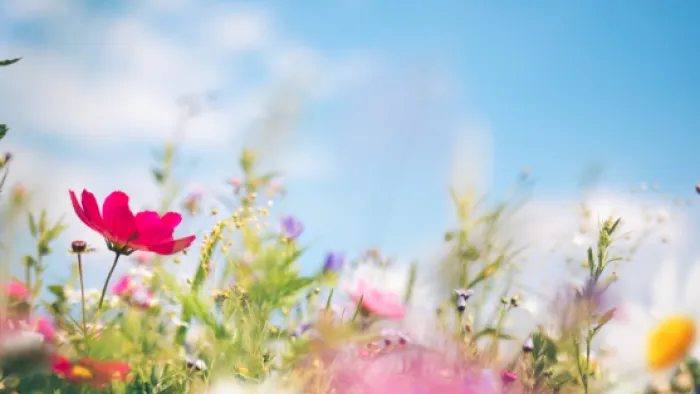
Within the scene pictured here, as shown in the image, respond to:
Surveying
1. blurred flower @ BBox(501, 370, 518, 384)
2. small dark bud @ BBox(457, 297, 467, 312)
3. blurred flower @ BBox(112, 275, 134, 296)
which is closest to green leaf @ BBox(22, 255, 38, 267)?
blurred flower @ BBox(112, 275, 134, 296)

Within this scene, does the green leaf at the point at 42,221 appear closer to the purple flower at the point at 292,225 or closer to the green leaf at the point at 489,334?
the purple flower at the point at 292,225

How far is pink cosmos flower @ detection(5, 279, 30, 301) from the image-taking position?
3.26 ft

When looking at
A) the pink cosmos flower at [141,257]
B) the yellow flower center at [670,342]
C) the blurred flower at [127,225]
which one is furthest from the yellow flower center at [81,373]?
the pink cosmos flower at [141,257]

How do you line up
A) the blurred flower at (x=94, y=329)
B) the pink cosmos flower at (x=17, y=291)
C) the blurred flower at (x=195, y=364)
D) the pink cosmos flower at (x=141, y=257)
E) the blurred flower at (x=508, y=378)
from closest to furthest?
1. the blurred flower at (x=508, y=378)
2. the blurred flower at (x=195, y=364)
3. the blurred flower at (x=94, y=329)
4. the pink cosmos flower at (x=17, y=291)
5. the pink cosmos flower at (x=141, y=257)

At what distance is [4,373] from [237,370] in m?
0.23

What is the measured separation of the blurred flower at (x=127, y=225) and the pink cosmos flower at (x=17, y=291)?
0.34 meters

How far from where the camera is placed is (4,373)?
0.61 m

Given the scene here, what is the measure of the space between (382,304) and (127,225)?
0.33 metres

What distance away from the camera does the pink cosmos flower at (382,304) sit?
85 cm

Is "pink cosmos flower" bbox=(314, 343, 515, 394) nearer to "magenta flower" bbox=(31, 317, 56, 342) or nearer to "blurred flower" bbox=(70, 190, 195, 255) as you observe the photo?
"blurred flower" bbox=(70, 190, 195, 255)

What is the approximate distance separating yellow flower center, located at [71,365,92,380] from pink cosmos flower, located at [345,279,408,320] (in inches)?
12.8

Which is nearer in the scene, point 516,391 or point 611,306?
point 516,391

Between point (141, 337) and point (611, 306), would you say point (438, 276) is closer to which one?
point (611, 306)

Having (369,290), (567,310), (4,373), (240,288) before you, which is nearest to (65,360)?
(4,373)
